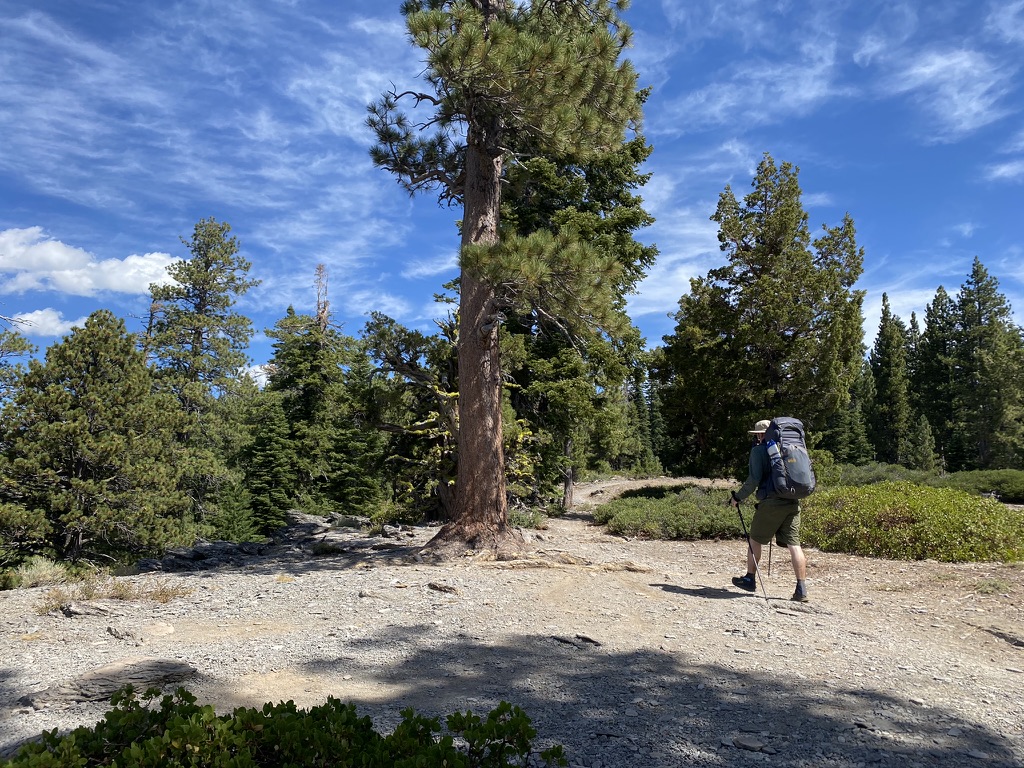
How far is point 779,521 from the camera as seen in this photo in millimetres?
6445

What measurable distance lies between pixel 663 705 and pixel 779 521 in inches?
136

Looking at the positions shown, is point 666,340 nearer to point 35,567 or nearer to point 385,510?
point 385,510

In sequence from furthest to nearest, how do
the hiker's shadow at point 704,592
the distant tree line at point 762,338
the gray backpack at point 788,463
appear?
1. the distant tree line at point 762,338
2. the hiker's shadow at point 704,592
3. the gray backpack at point 788,463

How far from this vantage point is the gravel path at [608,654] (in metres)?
3.16

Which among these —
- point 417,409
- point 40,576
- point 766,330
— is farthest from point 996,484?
point 40,576

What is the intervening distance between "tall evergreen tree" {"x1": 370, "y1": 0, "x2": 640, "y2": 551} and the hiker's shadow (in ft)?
7.75

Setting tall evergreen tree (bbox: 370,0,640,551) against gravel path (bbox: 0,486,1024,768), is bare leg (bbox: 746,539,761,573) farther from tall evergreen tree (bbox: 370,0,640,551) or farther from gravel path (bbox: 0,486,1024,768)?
tall evergreen tree (bbox: 370,0,640,551)

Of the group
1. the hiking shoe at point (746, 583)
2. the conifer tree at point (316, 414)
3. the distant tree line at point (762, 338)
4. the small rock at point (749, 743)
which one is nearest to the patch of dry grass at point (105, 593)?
the small rock at point (749, 743)

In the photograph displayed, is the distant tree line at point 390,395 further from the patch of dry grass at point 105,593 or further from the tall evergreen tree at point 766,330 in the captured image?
the patch of dry grass at point 105,593

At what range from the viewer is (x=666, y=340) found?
2116 centimetres

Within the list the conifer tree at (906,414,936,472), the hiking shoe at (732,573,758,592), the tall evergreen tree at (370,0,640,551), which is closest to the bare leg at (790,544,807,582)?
the hiking shoe at (732,573,758,592)

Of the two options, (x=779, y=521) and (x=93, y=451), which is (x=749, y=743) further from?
(x=93, y=451)

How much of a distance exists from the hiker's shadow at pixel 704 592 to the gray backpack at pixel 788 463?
3.93 ft

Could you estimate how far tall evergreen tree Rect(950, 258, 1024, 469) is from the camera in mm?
35469
